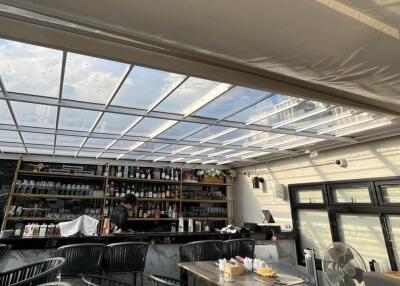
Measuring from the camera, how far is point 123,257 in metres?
2.70

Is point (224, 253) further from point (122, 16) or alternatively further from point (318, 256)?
point (122, 16)

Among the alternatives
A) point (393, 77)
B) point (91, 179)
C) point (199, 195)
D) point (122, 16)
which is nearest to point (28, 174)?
point (91, 179)

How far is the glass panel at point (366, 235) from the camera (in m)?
3.66

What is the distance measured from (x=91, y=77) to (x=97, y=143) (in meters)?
2.53

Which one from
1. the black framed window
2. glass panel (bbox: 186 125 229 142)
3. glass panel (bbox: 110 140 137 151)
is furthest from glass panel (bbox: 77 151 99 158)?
the black framed window

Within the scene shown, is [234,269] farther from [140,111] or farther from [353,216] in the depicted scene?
[353,216]

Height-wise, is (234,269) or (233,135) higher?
(233,135)

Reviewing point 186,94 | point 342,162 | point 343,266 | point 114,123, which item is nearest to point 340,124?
point 342,162

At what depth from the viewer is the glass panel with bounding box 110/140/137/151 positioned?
442cm

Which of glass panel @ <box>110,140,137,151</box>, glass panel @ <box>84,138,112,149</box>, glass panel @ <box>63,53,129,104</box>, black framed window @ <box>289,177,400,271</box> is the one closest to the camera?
glass panel @ <box>63,53,129,104</box>

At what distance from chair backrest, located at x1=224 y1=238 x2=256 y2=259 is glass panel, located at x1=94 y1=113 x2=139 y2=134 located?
2.07 m

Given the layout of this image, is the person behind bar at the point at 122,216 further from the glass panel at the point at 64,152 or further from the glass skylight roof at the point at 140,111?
the glass panel at the point at 64,152

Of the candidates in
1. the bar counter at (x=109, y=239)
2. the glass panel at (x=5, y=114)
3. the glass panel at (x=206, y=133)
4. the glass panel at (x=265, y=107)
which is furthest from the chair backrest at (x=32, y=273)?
the glass panel at (x=206, y=133)

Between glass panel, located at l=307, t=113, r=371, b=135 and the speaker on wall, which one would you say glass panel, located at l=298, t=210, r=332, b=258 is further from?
glass panel, located at l=307, t=113, r=371, b=135
